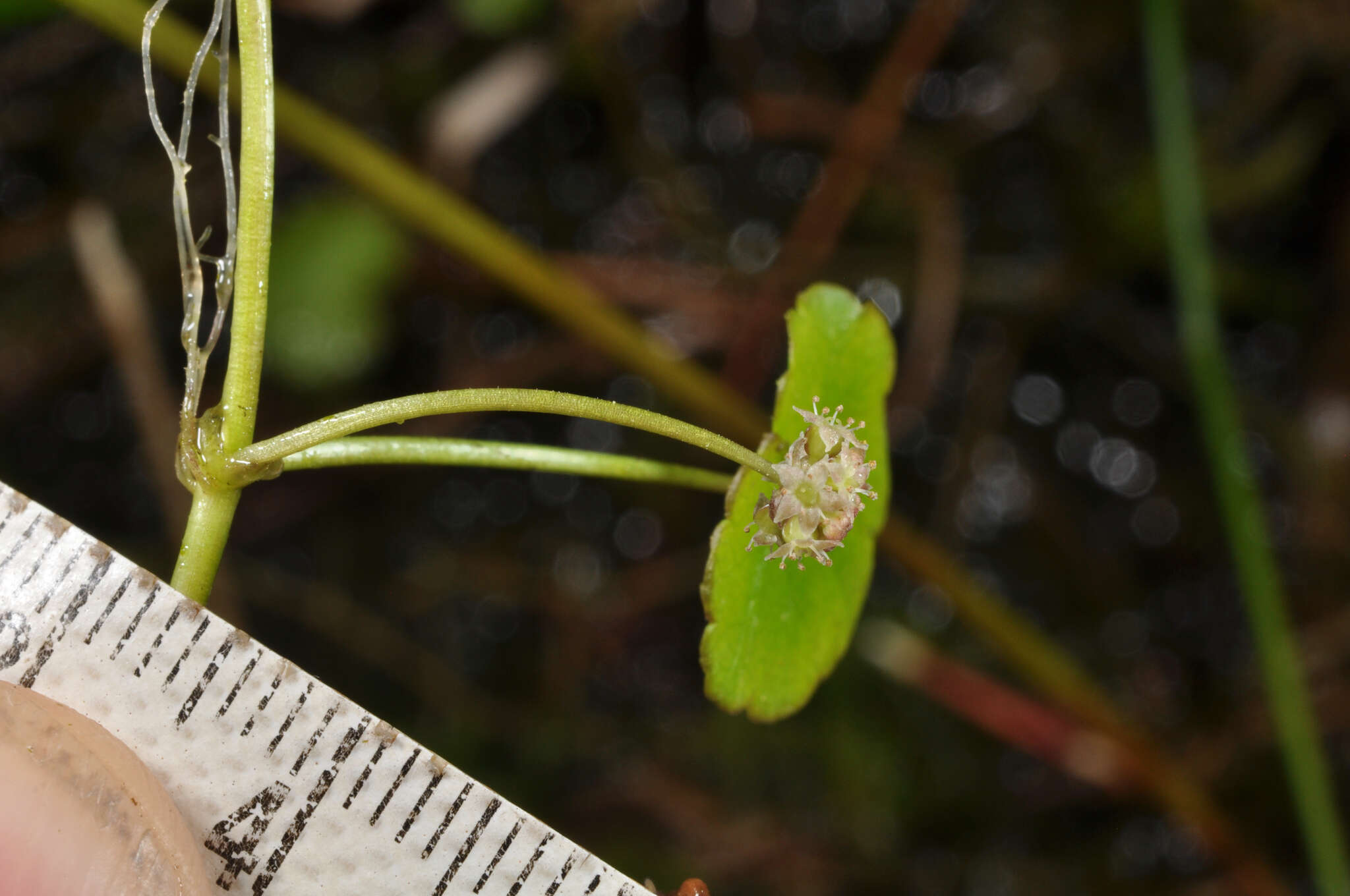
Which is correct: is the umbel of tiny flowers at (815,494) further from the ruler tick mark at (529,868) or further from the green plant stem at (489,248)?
the green plant stem at (489,248)

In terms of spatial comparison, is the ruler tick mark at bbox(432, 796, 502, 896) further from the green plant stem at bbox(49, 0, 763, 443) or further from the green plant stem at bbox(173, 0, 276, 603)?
the green plant stem at bbox(49, 0, 763, 443)

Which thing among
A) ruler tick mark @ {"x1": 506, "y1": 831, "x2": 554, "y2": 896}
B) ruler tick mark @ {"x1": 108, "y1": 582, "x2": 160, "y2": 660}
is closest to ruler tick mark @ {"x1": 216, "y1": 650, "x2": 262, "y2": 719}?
ruler tick mark @ {"x1": 108, "y1": 582, "x2": 160, "y2": 660}

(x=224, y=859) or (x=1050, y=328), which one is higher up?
(x=1050, y=328)

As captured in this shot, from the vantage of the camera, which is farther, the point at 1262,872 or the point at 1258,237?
the point at 1258,237

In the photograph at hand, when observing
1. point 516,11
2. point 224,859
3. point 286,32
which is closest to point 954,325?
point 516,11

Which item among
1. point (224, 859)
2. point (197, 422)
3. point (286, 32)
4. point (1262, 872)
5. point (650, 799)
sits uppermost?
point (286, 32)

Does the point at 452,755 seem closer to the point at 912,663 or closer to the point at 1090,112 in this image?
the point at 912,663

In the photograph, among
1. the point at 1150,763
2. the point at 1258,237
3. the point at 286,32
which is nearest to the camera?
the point at 1150,763
